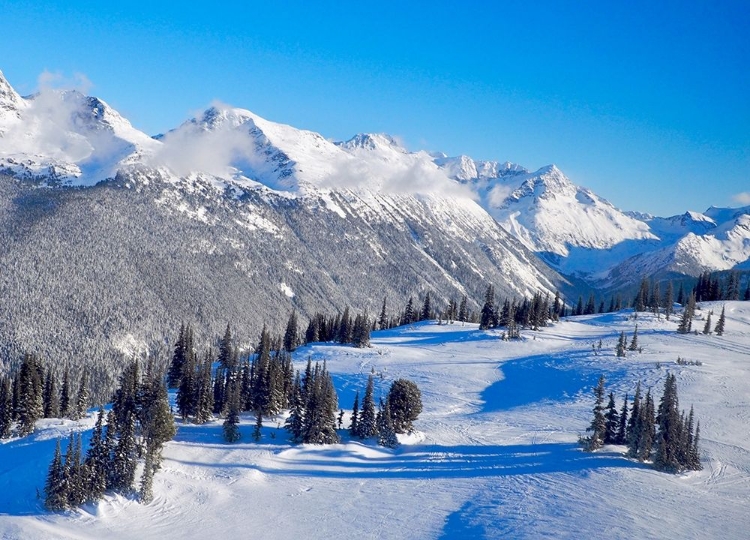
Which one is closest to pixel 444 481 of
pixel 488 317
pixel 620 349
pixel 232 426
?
pixel 232 426

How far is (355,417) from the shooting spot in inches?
2803

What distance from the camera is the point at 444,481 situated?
188ft

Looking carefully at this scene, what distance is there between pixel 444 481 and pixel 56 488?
3197 cm

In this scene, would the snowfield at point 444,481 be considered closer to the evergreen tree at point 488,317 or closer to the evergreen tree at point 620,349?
the evergreen tree at point 620,349

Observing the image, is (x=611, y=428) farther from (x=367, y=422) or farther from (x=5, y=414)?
(x=5, y=414)

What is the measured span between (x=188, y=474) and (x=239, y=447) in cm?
874

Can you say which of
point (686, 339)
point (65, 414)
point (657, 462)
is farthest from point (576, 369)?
point (65, 414)

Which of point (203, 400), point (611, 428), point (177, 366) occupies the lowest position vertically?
point (177, 366)

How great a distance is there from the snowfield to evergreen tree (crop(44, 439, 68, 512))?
78cm

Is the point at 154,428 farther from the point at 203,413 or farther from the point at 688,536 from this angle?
the point at 688,536

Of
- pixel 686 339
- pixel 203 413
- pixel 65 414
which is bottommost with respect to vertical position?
pixel 65 414

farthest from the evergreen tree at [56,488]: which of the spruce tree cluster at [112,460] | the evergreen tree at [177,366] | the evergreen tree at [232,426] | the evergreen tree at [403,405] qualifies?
the evergreen tree at [177,366]

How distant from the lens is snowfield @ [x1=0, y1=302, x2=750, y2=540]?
46.6 metres

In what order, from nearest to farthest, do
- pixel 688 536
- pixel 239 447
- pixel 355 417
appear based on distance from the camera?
pixel 688 536, pixel 239 447, pixel 355 417
